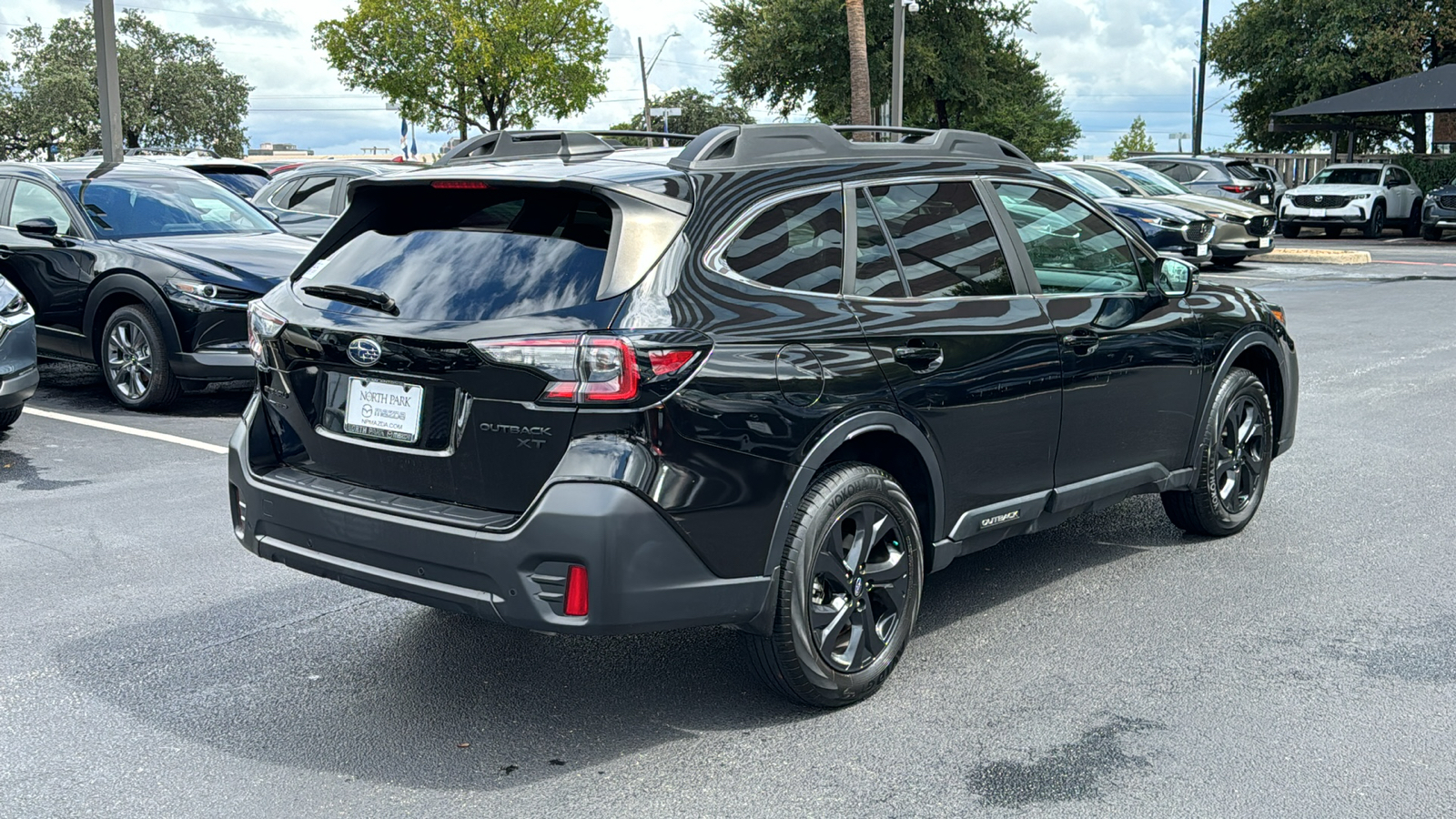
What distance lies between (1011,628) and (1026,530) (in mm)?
361

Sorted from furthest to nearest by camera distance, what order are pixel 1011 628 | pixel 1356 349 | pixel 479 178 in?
pixel 1356 349
pixel 1011 628
pixel 479 178

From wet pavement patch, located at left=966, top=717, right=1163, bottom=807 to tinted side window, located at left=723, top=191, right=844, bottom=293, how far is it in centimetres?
149

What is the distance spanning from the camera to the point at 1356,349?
12.2 m

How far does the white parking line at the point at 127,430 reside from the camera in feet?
27.9

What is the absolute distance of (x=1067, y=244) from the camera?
213 inches

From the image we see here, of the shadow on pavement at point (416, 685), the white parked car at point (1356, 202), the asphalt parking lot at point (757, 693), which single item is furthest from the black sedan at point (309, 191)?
the white parked car at point (1356, 202)

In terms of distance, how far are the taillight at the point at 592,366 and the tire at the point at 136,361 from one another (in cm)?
660

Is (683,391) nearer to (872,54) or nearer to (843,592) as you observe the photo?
(843,592)

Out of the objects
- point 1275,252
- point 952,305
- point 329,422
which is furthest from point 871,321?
point 1275,252

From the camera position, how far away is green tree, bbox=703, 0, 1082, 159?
129 ft

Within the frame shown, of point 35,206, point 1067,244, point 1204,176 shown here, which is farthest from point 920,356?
point 1204,176

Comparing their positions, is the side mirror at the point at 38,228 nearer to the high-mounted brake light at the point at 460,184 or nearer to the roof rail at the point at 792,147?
the high-mounted brake light at the point at 460,184

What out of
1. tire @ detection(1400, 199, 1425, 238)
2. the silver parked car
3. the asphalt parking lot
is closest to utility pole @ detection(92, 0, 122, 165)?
the silver parked car

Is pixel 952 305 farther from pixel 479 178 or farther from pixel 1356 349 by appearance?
pixel 1356 349
